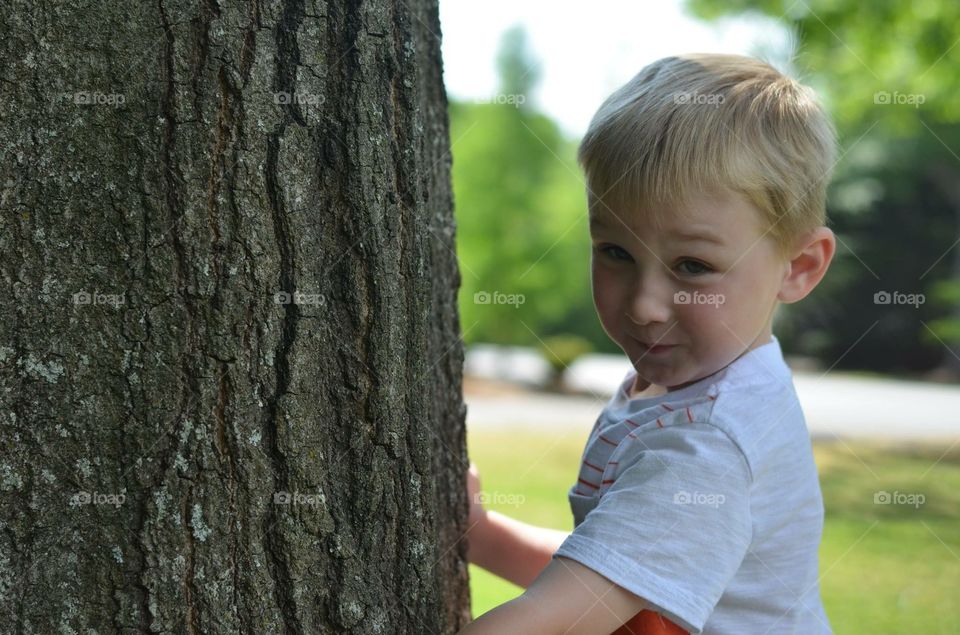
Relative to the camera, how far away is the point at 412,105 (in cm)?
152

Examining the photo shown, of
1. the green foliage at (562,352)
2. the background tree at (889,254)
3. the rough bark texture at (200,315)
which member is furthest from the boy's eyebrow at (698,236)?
the background tree at (889,254)

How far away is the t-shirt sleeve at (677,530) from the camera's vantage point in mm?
1446

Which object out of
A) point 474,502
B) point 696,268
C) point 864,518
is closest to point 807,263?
point 696,268

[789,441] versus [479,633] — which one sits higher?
[789,441]

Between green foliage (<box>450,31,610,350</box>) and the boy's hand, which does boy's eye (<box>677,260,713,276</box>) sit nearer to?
the boy's hand

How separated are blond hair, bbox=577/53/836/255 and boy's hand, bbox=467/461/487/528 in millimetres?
755

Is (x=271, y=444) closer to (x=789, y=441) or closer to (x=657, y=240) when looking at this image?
(x=657, y=240)

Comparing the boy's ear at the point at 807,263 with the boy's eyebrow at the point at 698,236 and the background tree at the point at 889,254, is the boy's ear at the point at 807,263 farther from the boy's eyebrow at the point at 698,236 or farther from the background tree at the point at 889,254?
the background tree at the point at 889,254

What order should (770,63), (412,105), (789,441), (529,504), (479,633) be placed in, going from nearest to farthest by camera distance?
(479,633), (412,105), (789,441), (770,63), (529,504)

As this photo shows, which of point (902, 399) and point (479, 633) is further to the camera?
point (902, 399)

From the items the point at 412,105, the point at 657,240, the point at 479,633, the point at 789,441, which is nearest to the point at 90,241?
the point at 412,105

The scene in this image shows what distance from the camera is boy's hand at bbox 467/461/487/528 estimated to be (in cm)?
211

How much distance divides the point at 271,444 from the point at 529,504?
615 cm

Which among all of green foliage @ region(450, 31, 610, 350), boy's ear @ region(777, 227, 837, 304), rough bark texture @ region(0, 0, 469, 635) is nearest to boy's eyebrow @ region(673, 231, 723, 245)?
boy's ear @ region(777, 227, 837, 304)
